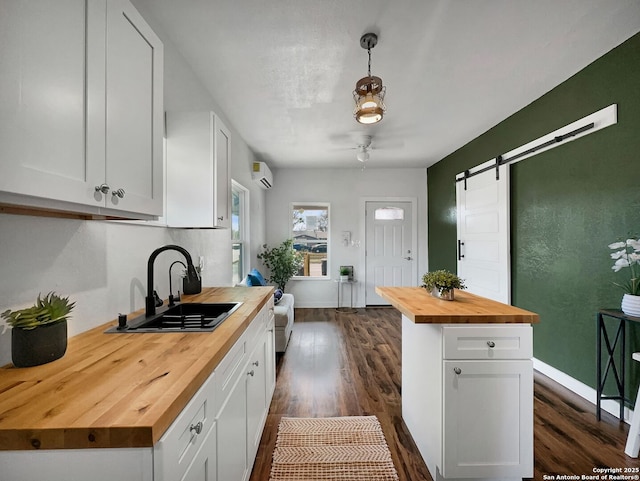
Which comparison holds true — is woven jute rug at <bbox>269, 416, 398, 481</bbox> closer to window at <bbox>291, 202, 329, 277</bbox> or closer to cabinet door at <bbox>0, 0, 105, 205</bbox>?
cabinet door at <bbox>0, 0, 105, 205</bbox>

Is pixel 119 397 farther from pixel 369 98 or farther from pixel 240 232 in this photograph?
pixel 240 232

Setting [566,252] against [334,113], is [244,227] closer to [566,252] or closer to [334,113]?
[334,113]

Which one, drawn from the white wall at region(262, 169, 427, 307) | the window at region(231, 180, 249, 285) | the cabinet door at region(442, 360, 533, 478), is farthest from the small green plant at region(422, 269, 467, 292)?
the white wall at region(262, 169, 427, 307)

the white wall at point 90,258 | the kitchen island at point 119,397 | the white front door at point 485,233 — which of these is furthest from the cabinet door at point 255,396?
the white front door at point 485,233

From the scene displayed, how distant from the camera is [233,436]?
3.84ft

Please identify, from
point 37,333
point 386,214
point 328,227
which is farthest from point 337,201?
point 37,333

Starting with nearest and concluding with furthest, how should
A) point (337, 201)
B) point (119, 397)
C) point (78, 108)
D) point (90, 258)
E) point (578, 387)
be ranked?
point (119, 397) → point (78, 108) → point (90, 258) → point (578, 387) → point (337, 201)

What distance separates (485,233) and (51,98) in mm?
3981

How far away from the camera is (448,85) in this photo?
8.45 ft

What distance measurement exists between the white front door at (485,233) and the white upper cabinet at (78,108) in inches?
135

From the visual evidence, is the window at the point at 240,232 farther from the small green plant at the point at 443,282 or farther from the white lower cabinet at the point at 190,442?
the white lower cabinet at the point at 190,442

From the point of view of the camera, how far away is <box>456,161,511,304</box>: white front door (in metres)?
3.27

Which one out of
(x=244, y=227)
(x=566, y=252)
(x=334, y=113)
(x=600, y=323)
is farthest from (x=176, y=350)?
(x=244, y=227)

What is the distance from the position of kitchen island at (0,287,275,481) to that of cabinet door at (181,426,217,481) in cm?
3
